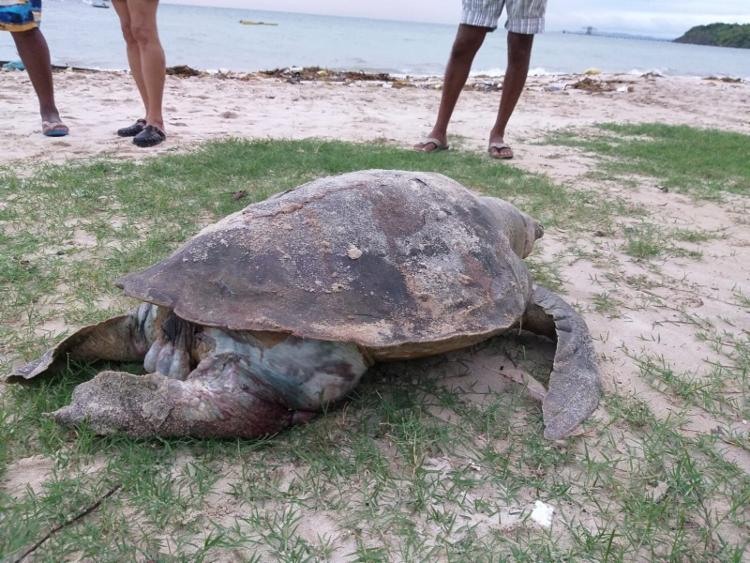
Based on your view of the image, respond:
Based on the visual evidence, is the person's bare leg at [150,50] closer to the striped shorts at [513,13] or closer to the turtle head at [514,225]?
the striped shorts at [513,13]

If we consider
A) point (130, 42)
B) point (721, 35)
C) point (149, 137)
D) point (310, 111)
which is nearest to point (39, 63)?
point (130, 42)

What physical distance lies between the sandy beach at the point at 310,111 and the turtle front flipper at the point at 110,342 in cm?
309

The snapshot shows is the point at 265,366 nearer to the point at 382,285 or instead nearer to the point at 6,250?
the point at 382,285

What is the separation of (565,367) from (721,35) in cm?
8890

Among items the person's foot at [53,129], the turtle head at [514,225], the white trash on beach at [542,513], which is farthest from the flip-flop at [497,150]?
the white trash on beach at [542,513]

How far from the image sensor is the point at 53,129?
4.80 m

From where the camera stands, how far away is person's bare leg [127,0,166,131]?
4.34 meters

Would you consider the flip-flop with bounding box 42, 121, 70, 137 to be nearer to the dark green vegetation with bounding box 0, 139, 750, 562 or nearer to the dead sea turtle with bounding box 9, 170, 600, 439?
the dark green vegetation with bounding box 0, 139, 750, 562

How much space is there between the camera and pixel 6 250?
8.54 ft

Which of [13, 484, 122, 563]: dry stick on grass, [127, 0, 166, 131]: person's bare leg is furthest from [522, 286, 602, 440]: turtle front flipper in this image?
[127, 0, 166, 131]: person's bare leg

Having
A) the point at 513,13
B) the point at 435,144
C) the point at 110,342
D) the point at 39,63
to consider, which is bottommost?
the point at 110,342

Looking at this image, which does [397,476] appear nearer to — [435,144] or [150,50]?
[435,144]

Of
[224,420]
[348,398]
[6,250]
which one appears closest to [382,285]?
[348,398]

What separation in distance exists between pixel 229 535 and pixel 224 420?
342 millimetres
